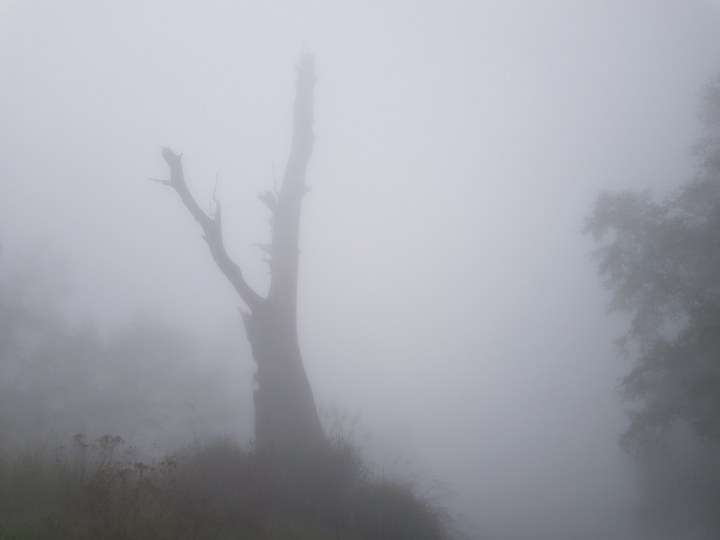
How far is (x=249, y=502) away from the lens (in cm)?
366

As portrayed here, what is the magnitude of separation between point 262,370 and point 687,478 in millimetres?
14881

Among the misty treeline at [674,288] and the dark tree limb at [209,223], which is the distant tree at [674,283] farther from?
the dark tree limb at [209,223]

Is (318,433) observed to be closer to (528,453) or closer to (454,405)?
(528,453)

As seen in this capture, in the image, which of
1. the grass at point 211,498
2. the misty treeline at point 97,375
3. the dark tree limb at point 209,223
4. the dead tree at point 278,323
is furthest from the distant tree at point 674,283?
the misty treeline at point 97,375

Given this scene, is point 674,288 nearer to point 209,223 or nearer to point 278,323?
point 278,323

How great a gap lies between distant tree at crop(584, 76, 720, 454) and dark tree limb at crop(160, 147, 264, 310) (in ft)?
27.7

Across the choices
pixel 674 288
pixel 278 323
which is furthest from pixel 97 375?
pixel 674 288

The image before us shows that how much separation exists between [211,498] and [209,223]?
3.92 meters

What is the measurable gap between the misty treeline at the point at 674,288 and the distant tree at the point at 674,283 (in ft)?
0.06

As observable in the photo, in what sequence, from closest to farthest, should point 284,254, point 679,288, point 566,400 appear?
1. point 284,254
2. point 679,288
3. point 566,400

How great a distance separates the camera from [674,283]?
8.29 m

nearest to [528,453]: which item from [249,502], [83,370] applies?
[83,370]

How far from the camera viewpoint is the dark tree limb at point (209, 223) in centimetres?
585

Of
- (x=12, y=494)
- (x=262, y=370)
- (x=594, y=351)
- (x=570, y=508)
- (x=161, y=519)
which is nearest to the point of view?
(x=161, y=519)
